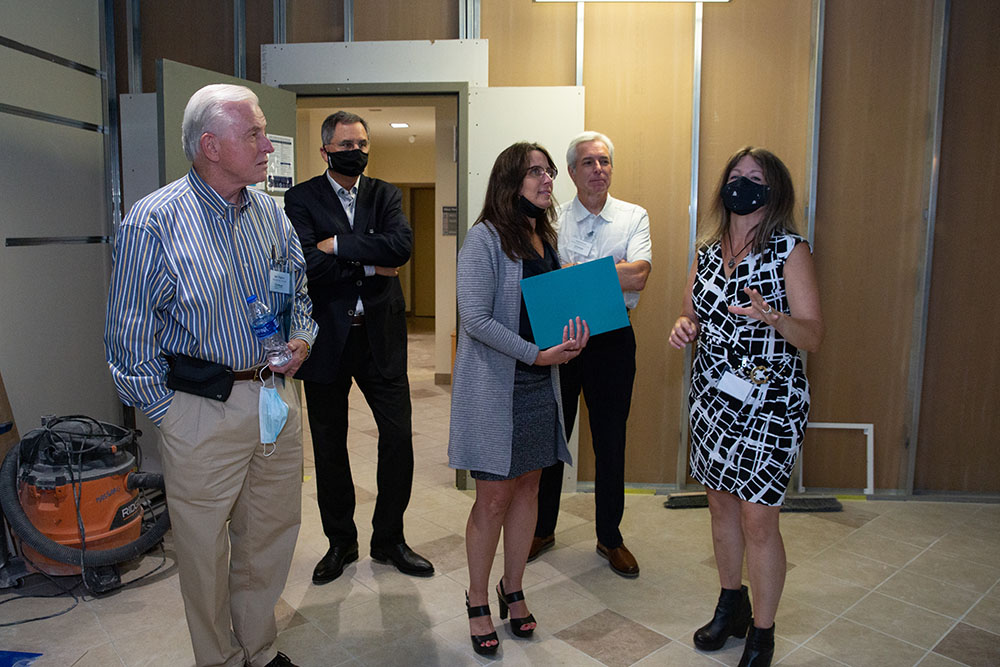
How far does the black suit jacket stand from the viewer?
115 inches

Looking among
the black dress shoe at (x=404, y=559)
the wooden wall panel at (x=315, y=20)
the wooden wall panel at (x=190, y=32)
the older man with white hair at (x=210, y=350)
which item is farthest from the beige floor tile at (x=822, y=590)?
the wooden wall panel at (x=190, y=32)

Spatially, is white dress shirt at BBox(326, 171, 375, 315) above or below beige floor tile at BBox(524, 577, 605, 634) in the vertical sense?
above

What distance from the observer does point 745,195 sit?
2318 mm

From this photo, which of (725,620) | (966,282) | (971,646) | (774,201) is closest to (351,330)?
(774,201)

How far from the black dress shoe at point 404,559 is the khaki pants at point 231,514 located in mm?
850

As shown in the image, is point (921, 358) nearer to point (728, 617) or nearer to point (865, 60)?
point (865, 60)

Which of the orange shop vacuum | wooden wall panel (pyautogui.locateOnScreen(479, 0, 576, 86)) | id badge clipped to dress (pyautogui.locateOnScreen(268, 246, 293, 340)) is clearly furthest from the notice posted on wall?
id badge clipped to dress (pyautogui.locateOnScreen(268, 246, 293, 340))

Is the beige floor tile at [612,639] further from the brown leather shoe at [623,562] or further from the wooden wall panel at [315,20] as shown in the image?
the wooden wall panel at [315,20]

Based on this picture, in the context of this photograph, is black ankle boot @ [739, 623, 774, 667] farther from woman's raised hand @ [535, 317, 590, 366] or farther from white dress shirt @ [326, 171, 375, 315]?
white dress shirt @ [326, 171, 375, 315]

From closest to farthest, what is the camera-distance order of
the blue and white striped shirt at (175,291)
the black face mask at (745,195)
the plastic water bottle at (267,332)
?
1. the blue and white striped shirt at (175,291)
2. the plastic water bottle at (267,332)
3. the black face mask at (745,195)

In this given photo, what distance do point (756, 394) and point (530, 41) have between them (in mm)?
2626

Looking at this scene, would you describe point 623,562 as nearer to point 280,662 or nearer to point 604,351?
point 604,351

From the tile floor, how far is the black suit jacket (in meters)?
0.88

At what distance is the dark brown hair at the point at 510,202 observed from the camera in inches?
94.7
